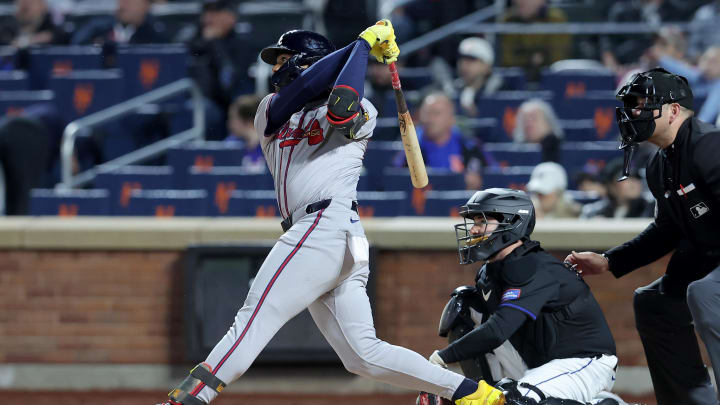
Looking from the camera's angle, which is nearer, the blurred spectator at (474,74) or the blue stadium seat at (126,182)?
the blue stadium seat at (126,182)

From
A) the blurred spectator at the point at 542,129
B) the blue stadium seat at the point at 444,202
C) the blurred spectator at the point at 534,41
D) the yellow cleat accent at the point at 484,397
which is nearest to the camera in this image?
the yellow cleat accent at the point at 484,397

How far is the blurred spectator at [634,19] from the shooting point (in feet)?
29.7

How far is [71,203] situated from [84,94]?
118cm

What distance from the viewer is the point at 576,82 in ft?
28.1

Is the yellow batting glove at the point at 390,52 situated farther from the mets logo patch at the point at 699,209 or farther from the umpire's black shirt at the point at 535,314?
the mets logo patch at the point at 699,209

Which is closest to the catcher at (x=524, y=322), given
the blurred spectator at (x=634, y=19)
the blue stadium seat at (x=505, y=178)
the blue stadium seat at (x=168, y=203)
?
the blue stadium seat at (x=505, y=178)

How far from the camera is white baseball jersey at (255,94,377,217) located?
3828 mm

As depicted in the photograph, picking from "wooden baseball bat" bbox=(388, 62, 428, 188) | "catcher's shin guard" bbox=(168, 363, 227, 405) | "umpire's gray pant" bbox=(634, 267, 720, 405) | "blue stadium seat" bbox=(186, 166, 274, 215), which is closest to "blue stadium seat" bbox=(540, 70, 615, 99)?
"blue stadium seat" bbox=(186, 166, 274, 215)

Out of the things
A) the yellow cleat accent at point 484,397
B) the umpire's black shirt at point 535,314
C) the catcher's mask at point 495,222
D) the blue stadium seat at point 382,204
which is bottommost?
the yellow cleat accent at point 484,397

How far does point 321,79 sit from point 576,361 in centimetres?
144

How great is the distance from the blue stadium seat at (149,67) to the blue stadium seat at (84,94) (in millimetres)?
109

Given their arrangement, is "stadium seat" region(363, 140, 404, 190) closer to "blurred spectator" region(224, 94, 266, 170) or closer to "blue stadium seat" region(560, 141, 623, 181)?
"blurred spectator" region(224, 94, 266, 170)

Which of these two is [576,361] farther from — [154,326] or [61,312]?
[61,312]

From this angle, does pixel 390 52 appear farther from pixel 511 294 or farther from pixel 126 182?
pixel 126 182
